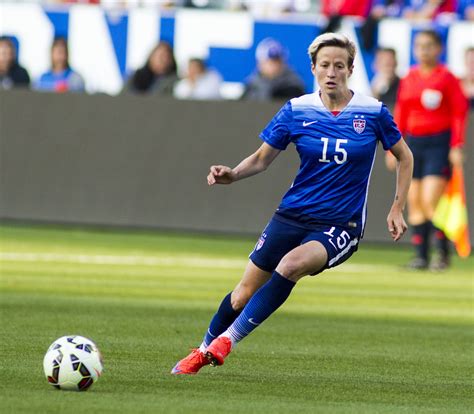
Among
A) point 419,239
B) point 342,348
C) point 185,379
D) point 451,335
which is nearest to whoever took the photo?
point 185,379

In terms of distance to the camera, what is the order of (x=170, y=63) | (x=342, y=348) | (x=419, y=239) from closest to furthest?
(x=342, y=348) → (x=419, y=239) → (x=170, y=63)

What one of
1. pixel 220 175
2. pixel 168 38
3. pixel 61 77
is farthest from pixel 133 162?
pixel 220 175

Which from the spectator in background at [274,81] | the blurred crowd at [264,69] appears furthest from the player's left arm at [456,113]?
the spectator in background at [274,81]

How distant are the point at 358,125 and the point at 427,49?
917 centimetres

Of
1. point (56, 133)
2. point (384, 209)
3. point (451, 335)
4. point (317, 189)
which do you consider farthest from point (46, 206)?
point (317, 189)

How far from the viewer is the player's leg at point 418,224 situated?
63.8 feet

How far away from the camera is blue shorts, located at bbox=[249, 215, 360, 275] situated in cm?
959

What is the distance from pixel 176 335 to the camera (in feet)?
39.0

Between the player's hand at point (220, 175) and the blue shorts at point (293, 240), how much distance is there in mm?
477

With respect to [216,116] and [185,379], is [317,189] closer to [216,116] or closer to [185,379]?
[185,379]

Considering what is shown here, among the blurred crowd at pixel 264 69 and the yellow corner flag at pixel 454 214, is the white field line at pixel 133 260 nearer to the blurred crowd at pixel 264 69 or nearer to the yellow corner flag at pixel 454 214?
the yellow corner flag at pixel 454 214

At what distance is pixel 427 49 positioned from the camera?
18.7 meters

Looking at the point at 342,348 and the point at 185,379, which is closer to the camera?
the point at 185,379

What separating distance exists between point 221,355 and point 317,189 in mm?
1241
